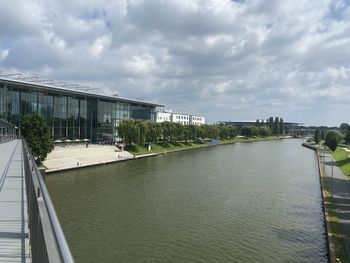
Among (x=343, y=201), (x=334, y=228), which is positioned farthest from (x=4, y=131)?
(x=343, y=201)

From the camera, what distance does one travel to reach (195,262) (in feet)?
57.9

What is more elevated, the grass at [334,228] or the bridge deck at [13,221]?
the bridge deck at [13,221]

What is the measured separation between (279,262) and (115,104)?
72.9m

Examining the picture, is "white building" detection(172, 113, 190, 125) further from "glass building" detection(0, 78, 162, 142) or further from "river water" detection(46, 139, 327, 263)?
"river water" detection(46, 139, 327, 263)

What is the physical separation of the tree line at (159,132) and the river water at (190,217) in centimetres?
3087

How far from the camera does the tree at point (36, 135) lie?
44500 mm

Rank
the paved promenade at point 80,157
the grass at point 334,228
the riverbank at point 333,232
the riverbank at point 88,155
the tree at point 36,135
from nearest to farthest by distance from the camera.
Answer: the riverbank at point 333,232
the grass at point 334,228
the tree at point 36,135
the paved promenade at point 80,157
the riverbank at point 88,155

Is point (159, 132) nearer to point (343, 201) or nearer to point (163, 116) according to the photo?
point (163, 116)

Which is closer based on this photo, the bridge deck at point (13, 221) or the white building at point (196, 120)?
the bridge deck at point (13, 221)

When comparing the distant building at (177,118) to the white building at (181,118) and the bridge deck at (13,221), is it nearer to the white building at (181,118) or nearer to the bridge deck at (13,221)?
A: the white building at (181,118)

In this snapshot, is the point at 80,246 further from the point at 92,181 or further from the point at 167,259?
the point at 92,181

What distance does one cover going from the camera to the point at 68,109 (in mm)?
72062

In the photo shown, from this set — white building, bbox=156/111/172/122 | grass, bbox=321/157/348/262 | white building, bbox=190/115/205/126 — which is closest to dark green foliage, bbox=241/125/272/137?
white building, bbox=190/115/205/126

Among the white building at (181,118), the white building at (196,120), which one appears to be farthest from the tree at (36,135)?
the white building at (196,120)
